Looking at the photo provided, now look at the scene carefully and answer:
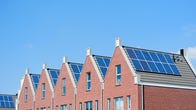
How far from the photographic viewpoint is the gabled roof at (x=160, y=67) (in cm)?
3944

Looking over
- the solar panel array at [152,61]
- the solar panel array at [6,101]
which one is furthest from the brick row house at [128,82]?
the solar panel array at [6,101]

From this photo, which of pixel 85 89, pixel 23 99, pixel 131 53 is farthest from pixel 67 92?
pixel 23 99

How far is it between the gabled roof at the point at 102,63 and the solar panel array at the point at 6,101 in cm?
3041

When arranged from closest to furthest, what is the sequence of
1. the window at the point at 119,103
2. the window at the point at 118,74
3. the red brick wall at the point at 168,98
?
1. the red brick wall at the point at 168,98
2. the window at the point at 119,103
3. the window at the point at 118,74

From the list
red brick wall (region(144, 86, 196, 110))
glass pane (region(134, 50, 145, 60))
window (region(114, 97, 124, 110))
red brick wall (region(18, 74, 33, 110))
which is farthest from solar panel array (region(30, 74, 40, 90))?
red brick wall (region(144, 86, 196, 110))

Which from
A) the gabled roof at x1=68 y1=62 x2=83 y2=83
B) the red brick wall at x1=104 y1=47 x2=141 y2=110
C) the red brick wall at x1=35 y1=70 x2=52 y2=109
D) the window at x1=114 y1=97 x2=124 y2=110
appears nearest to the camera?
the red brick wall at x1=104 y1=47 x2=141 y2=110

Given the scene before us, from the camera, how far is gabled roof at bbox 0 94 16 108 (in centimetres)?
7129

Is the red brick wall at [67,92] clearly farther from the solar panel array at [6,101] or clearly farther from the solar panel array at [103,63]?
the solar panel array at [6,101]

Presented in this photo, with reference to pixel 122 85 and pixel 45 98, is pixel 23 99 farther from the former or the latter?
pixel 122 85

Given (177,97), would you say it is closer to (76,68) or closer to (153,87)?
(153,87)

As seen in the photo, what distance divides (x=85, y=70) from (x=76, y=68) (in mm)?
4504

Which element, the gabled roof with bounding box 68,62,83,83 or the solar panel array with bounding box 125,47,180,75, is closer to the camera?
the solar panel array with bounding box 125,47,180,75

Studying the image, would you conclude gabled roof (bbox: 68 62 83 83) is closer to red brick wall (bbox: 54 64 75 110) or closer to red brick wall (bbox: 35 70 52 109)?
red brick wall (bbox: 54 64 75 110)

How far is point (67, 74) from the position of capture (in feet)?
160
